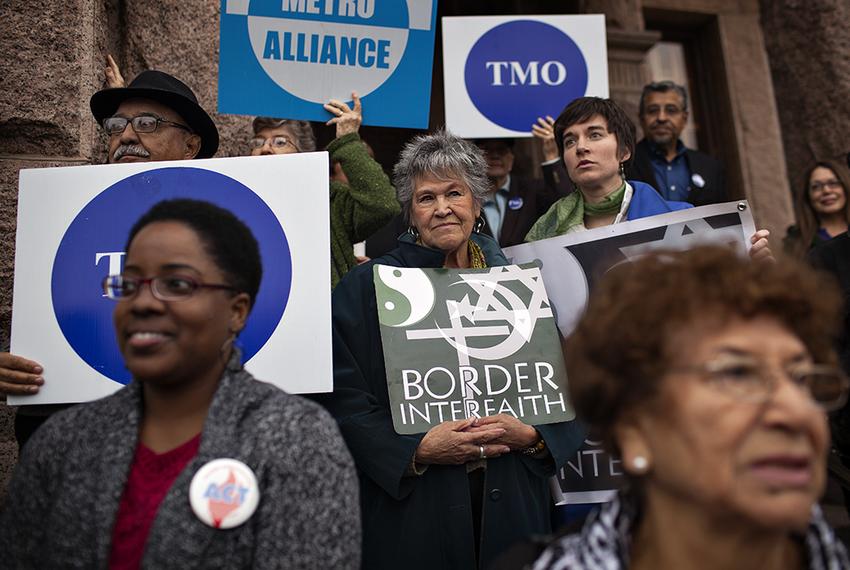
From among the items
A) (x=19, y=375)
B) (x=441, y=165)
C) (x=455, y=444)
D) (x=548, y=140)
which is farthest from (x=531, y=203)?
(x=19, y=375)

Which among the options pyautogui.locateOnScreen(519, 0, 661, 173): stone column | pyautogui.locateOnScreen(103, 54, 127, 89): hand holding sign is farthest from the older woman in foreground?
pyautogui.locateOnScreen(519, 0, 661, 173): stone column

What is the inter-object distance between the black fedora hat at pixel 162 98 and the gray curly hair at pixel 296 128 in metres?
0.54

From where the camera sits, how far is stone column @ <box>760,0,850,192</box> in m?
5.67

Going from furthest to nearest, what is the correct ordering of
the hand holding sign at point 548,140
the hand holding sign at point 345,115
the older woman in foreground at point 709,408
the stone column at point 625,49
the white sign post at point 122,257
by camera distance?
the stone column at point 625,49
the hand holding sign at point 548,140
the hand holding sign at point 345,115
the white sign post at point 122,257
the older woman in foreground at point 709,408

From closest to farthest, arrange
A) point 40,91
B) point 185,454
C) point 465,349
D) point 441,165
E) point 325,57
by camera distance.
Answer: point 185,454 → point 465,349 → point 441,165 → point 325,57 → point 40,91

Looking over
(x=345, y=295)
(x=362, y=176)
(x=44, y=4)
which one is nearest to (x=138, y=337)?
(x=345, y=295)

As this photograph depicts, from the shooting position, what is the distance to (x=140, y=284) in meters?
1.77

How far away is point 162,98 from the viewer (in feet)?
9.71

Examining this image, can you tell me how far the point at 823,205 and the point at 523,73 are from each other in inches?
72.3

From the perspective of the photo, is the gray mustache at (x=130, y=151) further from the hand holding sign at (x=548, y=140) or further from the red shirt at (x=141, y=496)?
the hand holding sign at (x=548, y=140)

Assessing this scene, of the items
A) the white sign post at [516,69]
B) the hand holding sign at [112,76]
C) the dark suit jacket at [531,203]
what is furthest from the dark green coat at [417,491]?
the white sign post at [516,69]

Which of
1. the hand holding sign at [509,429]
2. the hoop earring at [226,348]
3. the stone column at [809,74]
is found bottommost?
the hand holding sign at [509,429]

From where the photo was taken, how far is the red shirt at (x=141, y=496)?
1.63m

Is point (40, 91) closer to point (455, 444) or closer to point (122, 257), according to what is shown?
point (122, 257)
